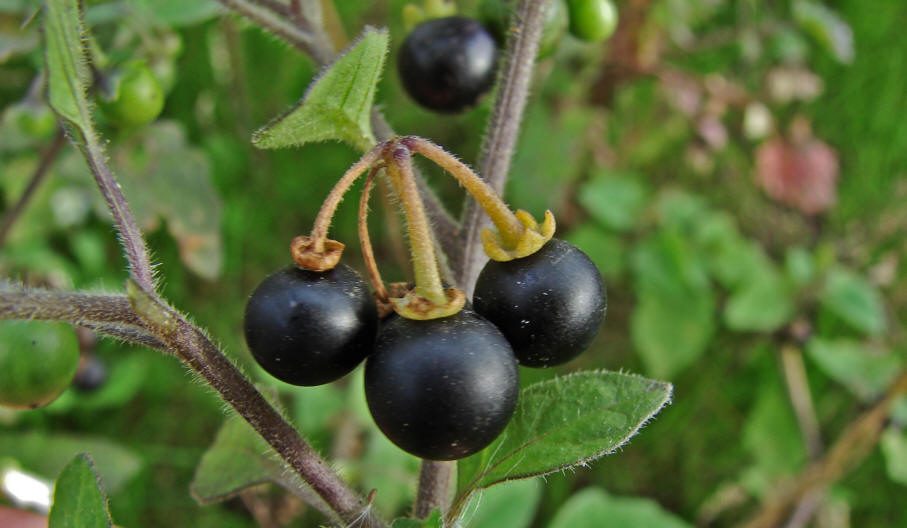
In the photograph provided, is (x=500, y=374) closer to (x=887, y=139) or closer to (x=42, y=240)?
(x=42, y=240)

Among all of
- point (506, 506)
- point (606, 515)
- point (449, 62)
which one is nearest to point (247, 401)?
point (449, 62)

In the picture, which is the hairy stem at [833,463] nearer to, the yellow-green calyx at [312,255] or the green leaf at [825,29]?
the green leaf at [825,29]

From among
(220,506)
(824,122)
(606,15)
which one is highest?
(606,15)

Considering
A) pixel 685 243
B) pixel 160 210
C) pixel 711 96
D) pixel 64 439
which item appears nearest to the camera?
pixel 160 210

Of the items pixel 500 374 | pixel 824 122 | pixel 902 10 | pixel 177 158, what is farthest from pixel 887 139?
pixel 500 374

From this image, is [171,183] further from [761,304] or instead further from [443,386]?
[761,304]

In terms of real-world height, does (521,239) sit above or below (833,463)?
above

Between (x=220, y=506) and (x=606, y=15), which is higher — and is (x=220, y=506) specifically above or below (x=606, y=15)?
below
